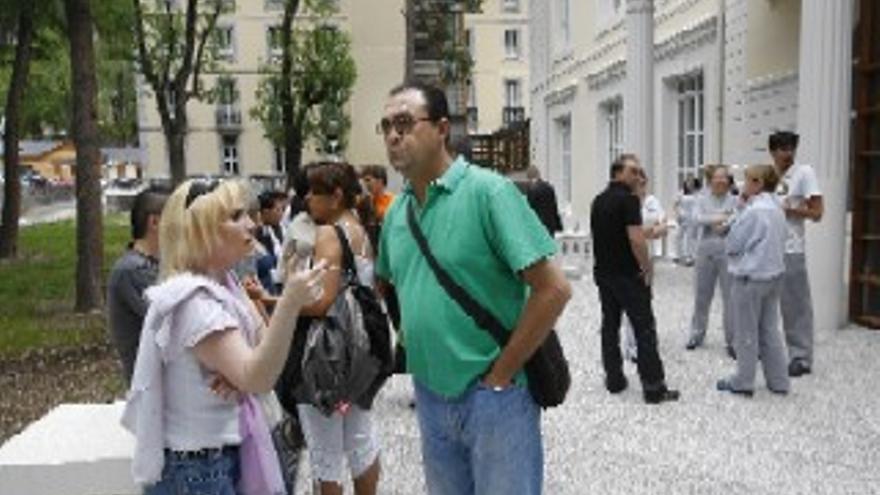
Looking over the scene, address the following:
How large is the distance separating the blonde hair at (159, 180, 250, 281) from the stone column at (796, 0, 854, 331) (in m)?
7.91

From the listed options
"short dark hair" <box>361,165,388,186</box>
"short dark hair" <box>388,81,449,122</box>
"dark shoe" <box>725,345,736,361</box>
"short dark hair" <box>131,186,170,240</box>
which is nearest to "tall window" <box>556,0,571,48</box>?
"short dark hair" <box>361,165,388,186</box>

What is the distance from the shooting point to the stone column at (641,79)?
47.8 feet

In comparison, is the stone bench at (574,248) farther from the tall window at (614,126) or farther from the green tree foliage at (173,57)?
the green tree foliage at (173,57)

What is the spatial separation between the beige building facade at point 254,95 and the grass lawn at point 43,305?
93.8 ft

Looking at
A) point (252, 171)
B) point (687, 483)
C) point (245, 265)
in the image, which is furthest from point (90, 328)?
point (252, 171)

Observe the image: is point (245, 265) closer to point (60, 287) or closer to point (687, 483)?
point (687, 483)

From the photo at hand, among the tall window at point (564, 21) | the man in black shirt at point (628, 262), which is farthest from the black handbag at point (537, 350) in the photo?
the tall window at point (564, 21)

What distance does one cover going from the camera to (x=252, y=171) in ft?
191

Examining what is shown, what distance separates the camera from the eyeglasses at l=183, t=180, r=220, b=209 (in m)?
2.72

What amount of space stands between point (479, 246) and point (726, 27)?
12.3 m

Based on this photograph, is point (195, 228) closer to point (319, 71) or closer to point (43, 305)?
point (43, 305)

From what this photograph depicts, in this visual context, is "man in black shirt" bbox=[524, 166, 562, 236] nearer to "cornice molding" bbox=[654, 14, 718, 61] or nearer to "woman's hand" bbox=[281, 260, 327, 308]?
"cornice molding" bbox=[654, 14, 718, 61]

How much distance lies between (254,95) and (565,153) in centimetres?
3141

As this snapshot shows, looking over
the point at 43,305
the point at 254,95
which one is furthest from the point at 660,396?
the point at 254,95
